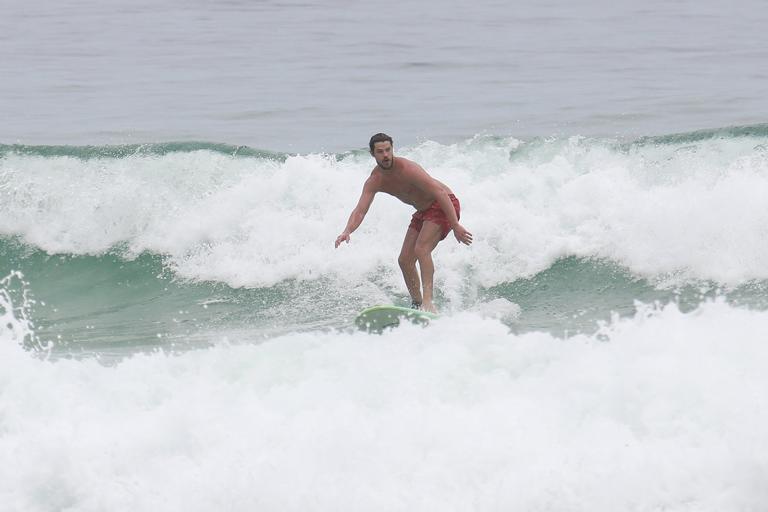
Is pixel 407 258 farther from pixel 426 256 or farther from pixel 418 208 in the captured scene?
pixel 418 208

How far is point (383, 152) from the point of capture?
388 inches

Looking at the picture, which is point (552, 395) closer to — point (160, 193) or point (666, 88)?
point (160, 193)

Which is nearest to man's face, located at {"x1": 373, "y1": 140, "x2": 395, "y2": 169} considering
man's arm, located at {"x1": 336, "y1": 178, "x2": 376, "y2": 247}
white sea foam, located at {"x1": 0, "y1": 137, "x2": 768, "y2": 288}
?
man's arm, located at {"x1": 336, "y1": 178, "x2": 376, "y2": 247}

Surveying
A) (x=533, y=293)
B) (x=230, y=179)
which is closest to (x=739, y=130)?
(x=533, y=293)

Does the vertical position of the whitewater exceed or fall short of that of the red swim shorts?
it falls short

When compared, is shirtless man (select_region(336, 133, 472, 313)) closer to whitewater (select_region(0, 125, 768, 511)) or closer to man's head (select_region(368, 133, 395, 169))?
man's head (select_region(368, 133, 395, 169))

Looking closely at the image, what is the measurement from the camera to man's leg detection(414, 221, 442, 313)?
10281 mm

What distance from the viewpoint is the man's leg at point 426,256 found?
33.7 feet

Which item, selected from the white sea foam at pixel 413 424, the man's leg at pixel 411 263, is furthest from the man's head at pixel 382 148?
the white sea foam at pixel 413 424

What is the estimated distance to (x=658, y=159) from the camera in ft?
45.3

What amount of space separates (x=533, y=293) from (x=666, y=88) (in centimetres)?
1083

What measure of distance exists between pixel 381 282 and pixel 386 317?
298 centimetres

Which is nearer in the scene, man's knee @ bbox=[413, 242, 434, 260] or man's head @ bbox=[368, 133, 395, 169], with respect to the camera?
man's head @ bbox=[368, 133, 395, 169]

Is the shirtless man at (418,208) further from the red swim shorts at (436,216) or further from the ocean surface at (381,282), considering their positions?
the ocean surface at (381,282)
